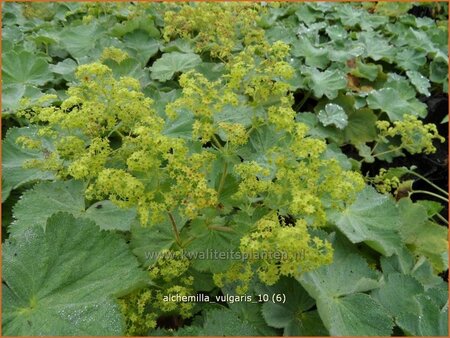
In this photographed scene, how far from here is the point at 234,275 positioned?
1699 mm

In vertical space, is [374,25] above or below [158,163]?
below

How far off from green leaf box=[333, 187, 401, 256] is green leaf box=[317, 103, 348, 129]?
76 centimetres

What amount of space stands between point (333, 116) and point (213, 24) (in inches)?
39.4

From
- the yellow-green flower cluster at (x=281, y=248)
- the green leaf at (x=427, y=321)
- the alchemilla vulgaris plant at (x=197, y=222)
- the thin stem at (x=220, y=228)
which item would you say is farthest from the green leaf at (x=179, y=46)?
the green leaf at (x=427, y=321)

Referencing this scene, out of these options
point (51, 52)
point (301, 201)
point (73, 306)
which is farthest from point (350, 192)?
point (51, 52)

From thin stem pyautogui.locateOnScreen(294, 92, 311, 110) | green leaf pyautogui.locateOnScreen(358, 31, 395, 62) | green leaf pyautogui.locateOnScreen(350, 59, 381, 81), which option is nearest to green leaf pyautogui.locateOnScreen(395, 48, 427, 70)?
green leaf pyautogui.locateOnScreen(358, 31, 395, 62)

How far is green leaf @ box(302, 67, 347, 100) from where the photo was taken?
3.10 m

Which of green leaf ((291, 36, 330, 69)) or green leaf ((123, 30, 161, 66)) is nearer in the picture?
green leaf ((123, 30, 161, 66))

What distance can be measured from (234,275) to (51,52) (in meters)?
2.30

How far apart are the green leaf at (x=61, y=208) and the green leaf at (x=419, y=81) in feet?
8.16

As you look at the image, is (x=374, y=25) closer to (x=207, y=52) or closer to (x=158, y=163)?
(x=207, y=52)

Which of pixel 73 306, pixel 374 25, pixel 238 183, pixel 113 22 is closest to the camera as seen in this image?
pixel 73 306

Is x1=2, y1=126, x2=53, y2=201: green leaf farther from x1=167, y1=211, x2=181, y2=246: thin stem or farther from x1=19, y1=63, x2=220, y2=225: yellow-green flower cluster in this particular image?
x1=167, y1=211, x2=181, y2=246: thin stem

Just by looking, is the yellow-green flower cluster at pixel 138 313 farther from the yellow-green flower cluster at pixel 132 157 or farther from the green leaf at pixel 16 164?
the green leaf at pixel 16 164
